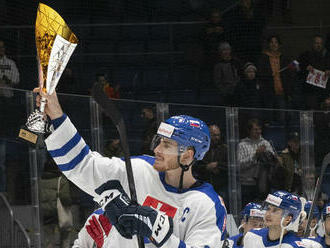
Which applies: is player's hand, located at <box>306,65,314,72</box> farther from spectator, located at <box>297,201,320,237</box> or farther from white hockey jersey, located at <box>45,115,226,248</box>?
white hockey jersey, located at <box>45,115,226,248</box>

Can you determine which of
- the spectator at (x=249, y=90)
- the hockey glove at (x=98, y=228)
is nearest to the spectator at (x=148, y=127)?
the hockey glove at (x=98, y=228)

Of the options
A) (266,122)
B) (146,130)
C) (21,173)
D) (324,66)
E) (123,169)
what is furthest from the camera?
(324,66)

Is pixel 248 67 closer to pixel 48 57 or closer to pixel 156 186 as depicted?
pixel 156 186

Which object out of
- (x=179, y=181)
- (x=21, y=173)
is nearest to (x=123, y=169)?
(x=179, y=181)

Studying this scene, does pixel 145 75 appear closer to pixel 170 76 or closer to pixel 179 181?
pixel 170 76

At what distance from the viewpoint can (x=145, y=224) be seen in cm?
312

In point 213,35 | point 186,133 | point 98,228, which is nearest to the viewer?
point 186,133

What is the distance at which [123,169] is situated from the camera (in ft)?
11.2

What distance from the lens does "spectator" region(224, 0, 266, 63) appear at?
9.70 metres

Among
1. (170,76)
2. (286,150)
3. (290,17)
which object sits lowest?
(286,150)

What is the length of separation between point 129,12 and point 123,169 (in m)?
7.00

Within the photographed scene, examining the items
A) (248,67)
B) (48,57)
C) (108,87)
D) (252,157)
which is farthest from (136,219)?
(248,67)

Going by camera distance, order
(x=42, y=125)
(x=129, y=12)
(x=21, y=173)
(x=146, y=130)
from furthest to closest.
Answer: (x=129, y=12) → (x=146, y=130) → (x=21, y=173) → (x=42, y=125)

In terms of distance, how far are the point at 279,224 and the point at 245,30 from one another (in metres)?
4.22
